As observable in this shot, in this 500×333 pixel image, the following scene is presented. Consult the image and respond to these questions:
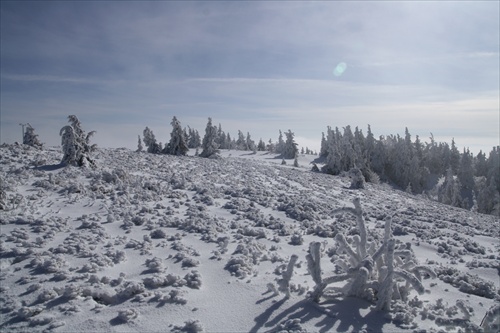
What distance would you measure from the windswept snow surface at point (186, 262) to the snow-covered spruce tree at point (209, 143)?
2699 centimetres

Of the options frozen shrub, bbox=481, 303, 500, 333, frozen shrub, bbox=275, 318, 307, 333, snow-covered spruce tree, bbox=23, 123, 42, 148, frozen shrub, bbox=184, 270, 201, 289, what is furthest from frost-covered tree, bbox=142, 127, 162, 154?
frozen shrub, bbox=481, 303, 500, 333

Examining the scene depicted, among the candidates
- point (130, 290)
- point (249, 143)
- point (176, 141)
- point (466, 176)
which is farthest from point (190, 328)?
point (249, 143)

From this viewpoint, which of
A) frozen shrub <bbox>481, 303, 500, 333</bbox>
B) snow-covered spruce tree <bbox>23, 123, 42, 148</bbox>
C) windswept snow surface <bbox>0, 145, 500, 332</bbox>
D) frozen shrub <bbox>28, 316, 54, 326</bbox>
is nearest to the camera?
frozen shrub <bbox>481, 303, 500, 333</bbox>

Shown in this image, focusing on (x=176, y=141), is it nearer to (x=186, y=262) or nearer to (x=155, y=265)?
(x=186, y=262)

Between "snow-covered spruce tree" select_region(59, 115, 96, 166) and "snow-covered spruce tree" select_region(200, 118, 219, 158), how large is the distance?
21.9 m

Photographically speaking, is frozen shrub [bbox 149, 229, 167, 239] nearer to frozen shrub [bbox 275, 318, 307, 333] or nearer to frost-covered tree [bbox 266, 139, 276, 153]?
frozen shrub [bbox 275, 318, 307, 333]

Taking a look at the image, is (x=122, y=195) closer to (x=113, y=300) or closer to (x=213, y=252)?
(x=213, y=252)

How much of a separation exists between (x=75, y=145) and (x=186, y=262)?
16565mm

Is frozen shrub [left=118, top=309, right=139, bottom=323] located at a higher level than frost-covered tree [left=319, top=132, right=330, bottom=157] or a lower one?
lower

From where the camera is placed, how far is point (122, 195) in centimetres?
1495

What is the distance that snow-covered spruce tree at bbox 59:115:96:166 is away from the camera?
20.7m

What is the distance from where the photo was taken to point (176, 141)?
44.1 meters

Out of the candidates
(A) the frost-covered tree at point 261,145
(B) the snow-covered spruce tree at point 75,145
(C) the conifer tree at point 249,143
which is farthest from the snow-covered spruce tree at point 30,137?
(A) the frost-covered tree at point 261,145

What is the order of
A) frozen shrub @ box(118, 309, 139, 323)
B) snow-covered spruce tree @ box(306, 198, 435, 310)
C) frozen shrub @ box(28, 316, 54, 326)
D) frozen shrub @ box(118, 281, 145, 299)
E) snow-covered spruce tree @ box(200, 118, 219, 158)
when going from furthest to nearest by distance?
snow-covered spruce tree @ box(200, 118, 219, 158) → frozen shrub @ box(118, 281, 145, 299) → snow-covered spruce tree @ box(306, 198, 435, 310) → frozen shrub @ box(118, 309, 139, 323) → frozen shrub @ box(28, 316, 54, 326)
